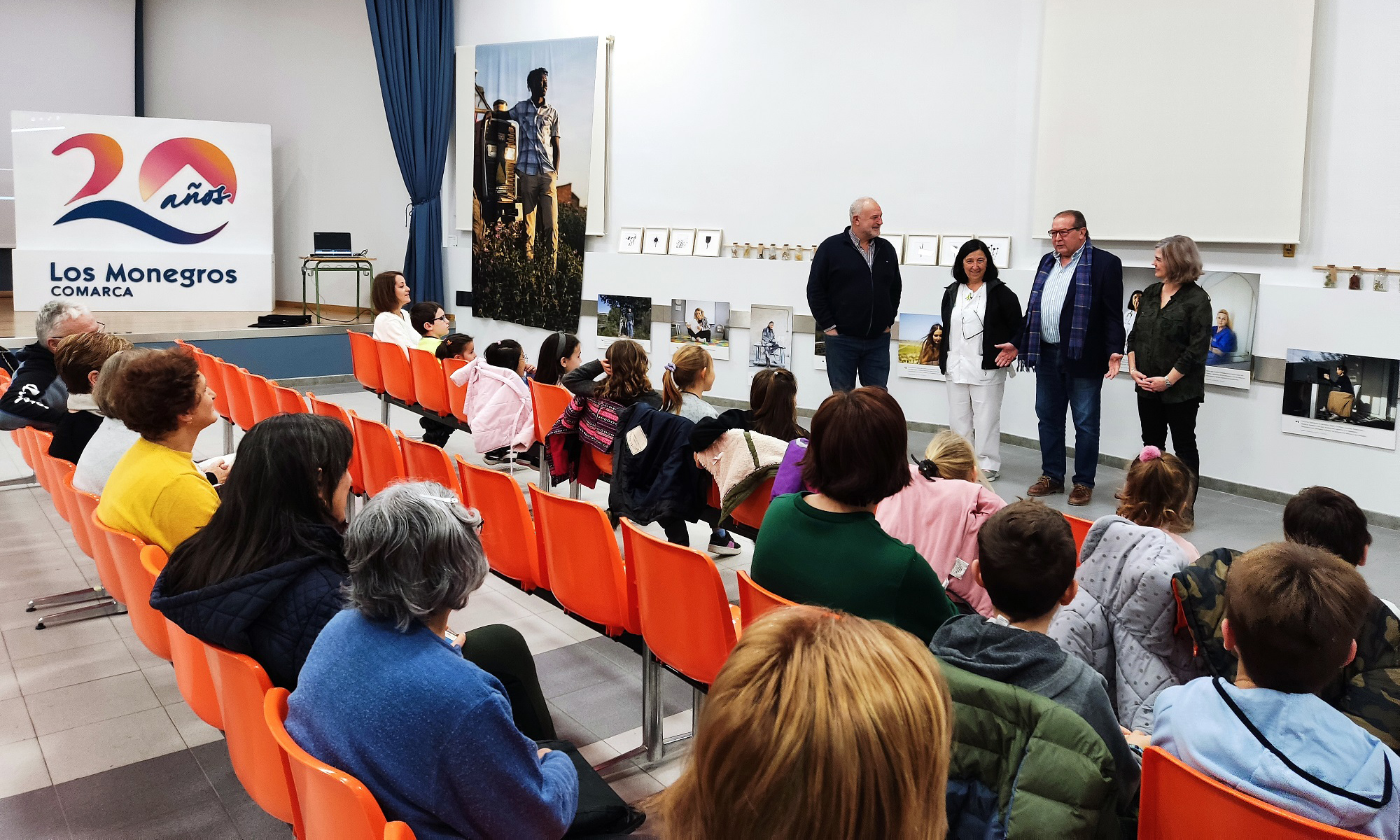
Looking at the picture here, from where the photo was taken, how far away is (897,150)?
7.47 m

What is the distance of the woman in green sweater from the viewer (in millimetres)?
2137

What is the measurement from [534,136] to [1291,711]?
924 cm

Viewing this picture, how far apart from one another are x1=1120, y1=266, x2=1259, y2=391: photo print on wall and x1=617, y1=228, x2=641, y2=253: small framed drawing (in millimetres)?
4562

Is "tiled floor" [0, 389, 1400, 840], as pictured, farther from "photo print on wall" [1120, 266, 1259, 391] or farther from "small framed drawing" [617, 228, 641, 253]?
"small framed drawing" [617, 228, 641, 253]

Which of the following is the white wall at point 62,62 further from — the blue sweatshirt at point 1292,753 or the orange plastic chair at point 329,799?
the blue sweatshirt at point 1292,753

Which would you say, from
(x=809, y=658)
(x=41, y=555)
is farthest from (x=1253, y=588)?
(x=41, y=555)

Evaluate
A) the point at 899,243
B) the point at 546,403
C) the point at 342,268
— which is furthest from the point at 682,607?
the point at 342,268

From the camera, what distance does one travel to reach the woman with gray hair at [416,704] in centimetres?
157

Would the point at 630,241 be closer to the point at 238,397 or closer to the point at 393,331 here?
the point at 393,331

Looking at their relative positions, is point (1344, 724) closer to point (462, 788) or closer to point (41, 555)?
point (462, 788)

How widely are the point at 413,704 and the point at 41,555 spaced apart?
4.14 meters

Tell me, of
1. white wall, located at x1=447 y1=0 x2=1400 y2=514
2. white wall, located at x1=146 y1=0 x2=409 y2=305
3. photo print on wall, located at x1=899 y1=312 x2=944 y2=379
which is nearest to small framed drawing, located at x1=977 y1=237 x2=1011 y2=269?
white wall, located at x1=447 y1=0 x2=1400 y2=514

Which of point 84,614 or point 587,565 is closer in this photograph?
point 587,565

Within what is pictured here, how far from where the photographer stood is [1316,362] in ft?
18.4
